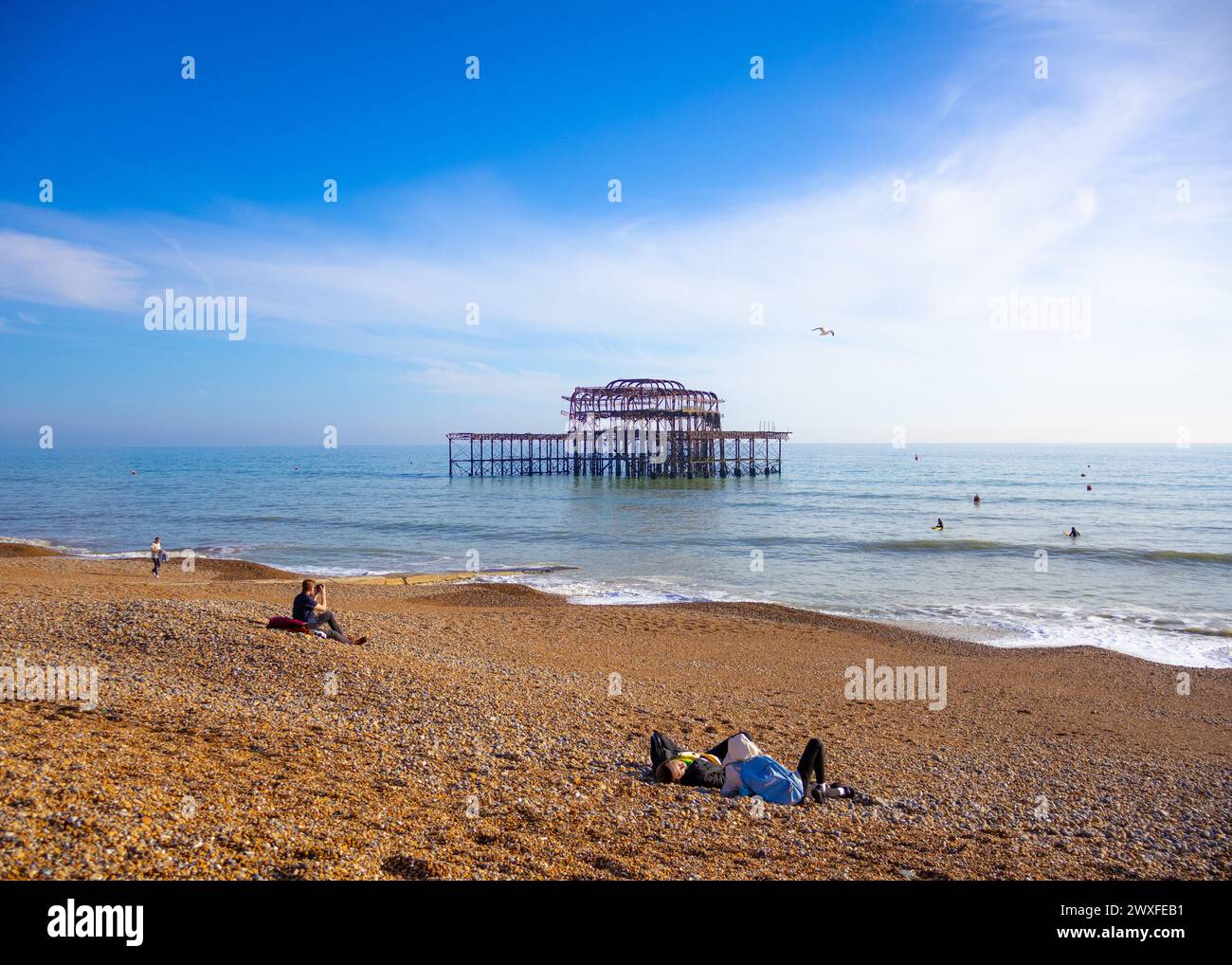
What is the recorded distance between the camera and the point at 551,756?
7754mm

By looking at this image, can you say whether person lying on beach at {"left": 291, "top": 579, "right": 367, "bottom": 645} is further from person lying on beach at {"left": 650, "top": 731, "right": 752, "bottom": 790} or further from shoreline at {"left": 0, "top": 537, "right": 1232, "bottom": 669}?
shoreline at {"left": 0, "top": 537, "right": 1232, "bottom": 669}

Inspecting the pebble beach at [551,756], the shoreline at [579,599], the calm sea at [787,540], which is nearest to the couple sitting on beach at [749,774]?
the pebble beach at [551,756]

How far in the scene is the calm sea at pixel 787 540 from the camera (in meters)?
20.3

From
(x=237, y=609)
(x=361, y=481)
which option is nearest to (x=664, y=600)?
(x=237, y=609)

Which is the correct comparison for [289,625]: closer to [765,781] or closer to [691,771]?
[691,771]

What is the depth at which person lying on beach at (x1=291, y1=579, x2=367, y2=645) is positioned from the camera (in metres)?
11.8

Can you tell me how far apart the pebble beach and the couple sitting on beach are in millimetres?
217

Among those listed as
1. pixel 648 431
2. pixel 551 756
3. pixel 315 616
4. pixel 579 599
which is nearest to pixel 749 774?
pixel 551 756
